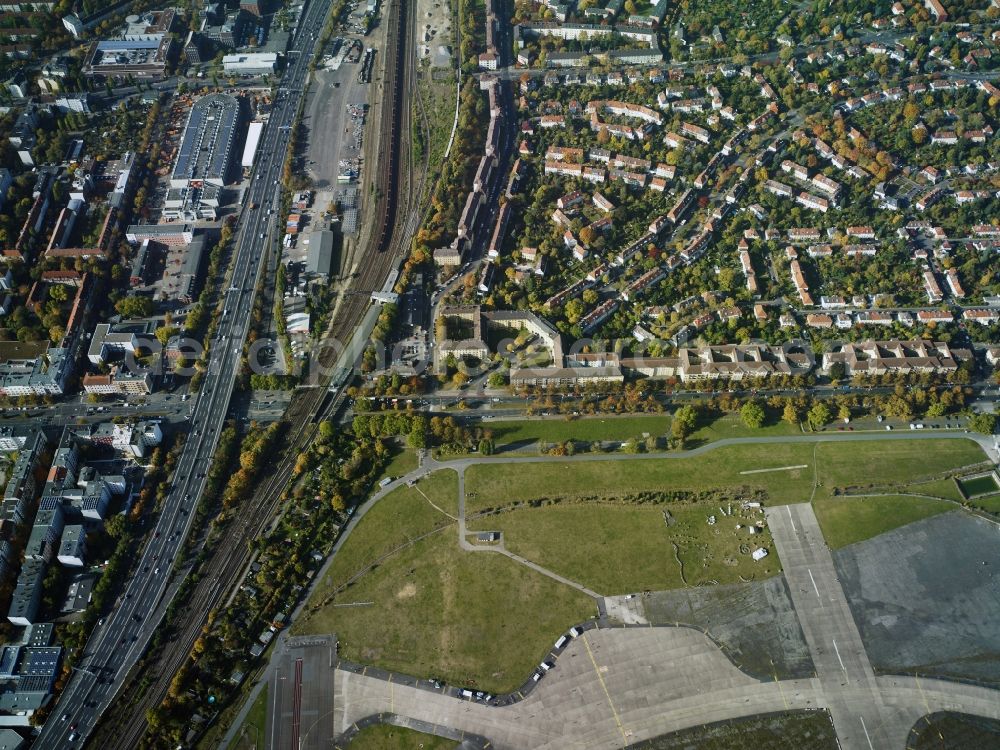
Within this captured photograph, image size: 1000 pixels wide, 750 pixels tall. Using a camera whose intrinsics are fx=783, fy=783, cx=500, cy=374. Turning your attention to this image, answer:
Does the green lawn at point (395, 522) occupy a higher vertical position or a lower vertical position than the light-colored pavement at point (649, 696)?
higher

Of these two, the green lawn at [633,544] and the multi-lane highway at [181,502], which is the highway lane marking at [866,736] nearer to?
the green lawn at [633,544]

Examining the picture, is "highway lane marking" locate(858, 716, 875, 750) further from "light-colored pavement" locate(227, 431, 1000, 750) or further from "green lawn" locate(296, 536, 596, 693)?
"green lawn" locate(296, 536, 596, 693)

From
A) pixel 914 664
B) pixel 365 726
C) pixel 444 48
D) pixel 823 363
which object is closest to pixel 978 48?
pixel 823 363

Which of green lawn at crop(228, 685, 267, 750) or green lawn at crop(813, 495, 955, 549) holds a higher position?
green lawn at crop(813, 495, 955, 549)

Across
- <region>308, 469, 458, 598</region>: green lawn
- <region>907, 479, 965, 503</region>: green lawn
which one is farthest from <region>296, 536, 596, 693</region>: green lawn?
<region>907, 479, 965, 503</region>: green lawn

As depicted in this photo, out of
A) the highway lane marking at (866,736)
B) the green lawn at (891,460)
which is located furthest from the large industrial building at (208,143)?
the highway lane marking at (866,736)

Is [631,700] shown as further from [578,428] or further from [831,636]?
[578,428]

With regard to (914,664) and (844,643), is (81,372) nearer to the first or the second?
(844,643)
